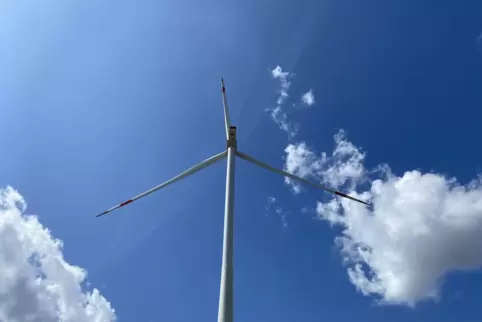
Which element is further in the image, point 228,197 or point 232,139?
point 232,139

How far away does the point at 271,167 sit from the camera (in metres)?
46.1

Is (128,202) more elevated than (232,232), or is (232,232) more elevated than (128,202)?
(128,202)

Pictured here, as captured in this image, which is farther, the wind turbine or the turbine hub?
the turbine hub

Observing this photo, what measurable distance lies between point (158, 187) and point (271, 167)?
13.5 metres

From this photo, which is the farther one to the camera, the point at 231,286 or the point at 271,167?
the point at 271,167

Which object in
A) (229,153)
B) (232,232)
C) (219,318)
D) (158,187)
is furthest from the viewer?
(158,187)

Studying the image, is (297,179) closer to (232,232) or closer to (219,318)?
(232,232)

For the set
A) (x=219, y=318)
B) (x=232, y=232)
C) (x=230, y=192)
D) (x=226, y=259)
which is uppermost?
(x=230, y=192)

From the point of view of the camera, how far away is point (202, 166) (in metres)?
45.9

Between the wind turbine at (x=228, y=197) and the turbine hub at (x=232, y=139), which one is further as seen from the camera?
the turbine hub at (x=232, y=139)

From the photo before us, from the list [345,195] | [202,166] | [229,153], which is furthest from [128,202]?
[345,195]

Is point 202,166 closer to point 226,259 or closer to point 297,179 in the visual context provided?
point 297,179

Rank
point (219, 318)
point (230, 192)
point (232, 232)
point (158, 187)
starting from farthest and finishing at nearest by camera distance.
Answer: point (158, 187)
point (230, 192)
point (232, 232)
point (219, 318)

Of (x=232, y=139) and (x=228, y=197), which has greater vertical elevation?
(x=232, y=139)
